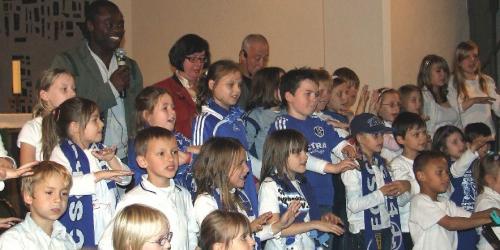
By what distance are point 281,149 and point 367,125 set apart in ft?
4.11

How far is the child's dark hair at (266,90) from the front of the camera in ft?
22.8

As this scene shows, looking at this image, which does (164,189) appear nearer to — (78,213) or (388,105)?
(78,213)

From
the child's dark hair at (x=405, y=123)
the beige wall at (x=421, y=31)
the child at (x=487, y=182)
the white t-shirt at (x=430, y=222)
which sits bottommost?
the white t-shirt at (x=430, y=222)

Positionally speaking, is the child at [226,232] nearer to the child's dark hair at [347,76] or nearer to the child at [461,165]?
the child at [461,165]

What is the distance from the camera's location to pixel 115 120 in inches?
261

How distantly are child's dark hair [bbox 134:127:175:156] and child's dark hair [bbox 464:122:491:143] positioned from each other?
387cm

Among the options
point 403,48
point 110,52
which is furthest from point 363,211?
point 403,48

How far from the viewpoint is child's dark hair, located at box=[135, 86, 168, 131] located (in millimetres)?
5984

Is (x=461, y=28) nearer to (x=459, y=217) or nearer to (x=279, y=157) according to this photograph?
(x=459, y=217)

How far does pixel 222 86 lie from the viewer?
6234 mm

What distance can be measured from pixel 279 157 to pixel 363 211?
1091 millimetres

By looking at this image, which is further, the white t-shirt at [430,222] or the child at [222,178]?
the white t-shirt at [430,222]

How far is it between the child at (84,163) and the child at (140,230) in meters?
0.87

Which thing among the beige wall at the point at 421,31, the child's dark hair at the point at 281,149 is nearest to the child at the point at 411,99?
the beige wall at the point at 421,31
